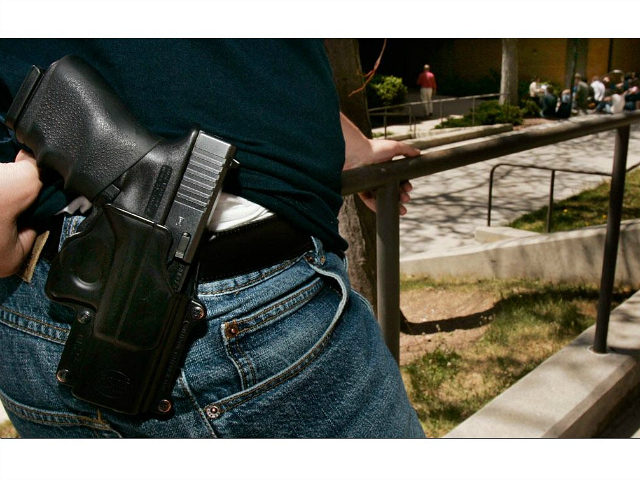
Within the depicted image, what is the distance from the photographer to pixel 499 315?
4855 millimetres

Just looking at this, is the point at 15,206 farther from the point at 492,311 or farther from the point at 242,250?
the point at 492,311

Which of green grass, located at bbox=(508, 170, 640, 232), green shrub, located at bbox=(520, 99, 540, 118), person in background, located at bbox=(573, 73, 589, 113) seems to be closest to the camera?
green grass, located at bbox=(508, 170, 640, 232)

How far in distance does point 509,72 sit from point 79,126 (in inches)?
869

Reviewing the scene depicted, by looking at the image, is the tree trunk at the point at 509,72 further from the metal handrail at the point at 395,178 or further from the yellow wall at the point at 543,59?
the metal handrail at the point at 395,178

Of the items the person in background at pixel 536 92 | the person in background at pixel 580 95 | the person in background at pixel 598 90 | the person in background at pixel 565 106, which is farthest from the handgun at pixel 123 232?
the person in background at pixel 598 90

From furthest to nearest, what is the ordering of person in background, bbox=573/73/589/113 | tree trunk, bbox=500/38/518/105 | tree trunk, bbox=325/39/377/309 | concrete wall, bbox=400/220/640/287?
person in background, bbox=573/73/589/113
tree trunk, bbox=500/38/518/105
concrete wall, bbox=400/220/640/287
tree trunk, bbox=325/39/377/309

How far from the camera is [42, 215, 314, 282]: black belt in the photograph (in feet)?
3.34

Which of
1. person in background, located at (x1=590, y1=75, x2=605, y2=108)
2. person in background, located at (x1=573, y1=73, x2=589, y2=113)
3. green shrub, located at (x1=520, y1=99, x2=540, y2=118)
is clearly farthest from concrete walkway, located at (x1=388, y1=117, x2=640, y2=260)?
person in background, located at (x1=590, y1=75, x2=605, y2=108)

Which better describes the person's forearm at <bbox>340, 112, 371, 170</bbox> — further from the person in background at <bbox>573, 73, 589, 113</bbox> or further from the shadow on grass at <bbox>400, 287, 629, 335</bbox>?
the person in background at <bbox>573, 73, 589, 113</bbox>

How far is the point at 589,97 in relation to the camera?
2495cm

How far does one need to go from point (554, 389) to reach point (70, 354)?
2.32 metres

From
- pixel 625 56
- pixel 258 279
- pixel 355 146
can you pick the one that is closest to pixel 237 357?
pixel 258 279

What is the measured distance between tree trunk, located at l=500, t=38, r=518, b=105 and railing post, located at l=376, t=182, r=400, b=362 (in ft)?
68.0

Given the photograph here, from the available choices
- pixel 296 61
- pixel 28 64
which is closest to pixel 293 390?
pixel 296 61
